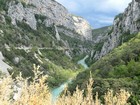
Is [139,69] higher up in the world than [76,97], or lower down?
higher up

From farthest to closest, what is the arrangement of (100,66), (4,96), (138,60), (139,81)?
(100,66), (138,60), (139,81), (4,96)

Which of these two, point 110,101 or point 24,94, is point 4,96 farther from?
point 110,101

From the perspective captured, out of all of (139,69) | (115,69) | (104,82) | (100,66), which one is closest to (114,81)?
(104,82)

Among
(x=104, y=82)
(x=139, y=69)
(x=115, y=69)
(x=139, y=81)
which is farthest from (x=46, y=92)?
(x=115, y=69)

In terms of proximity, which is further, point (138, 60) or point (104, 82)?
point (138, 60)

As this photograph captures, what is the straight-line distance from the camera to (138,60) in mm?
132125

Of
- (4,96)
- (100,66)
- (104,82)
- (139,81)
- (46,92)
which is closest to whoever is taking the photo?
(4,96)

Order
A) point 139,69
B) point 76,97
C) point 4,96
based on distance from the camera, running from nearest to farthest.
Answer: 1. point 4,96
2. point 76,97
3. point 139,69

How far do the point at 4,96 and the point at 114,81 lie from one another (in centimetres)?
9615

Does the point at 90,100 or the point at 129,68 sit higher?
the point at 129,68

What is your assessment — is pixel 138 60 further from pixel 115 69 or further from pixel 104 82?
pixel 104 82

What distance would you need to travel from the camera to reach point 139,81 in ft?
357

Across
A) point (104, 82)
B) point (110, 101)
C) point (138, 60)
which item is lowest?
point (110, 101)

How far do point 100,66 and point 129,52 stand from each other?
12334 millimetres
